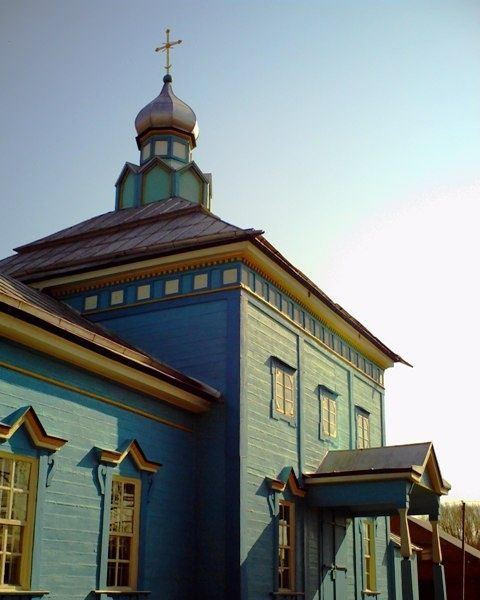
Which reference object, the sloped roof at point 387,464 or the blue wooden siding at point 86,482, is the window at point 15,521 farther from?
the sloped roof at point 387,464

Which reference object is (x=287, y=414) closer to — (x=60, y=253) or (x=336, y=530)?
(x=336, y=530)

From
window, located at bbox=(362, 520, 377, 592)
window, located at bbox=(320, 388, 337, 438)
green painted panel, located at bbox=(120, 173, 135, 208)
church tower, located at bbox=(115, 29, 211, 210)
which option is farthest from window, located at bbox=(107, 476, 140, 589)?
green painted panel, located at bbox=(120, 173, 135, 208)

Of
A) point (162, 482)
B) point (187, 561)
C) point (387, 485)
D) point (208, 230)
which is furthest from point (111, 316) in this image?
point (387, 485)

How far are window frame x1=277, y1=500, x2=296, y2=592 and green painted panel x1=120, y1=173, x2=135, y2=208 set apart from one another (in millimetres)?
9036

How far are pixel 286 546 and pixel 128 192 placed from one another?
10.1 meters

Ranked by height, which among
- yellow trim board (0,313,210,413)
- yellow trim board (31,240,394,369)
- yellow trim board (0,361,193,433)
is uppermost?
yellow trim board (31,240,394,369)

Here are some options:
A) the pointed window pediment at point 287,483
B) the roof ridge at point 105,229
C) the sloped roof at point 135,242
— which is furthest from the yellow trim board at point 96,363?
the roof ridge at point 105,229

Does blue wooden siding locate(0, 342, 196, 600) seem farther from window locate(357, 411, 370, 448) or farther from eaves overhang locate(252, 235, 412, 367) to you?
window locate(357, 411, 370, 448)

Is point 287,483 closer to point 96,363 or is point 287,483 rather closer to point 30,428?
point 96,363

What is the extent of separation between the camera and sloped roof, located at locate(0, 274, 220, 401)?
10703 millimetres

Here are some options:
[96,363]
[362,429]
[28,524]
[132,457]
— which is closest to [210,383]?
[132,457]

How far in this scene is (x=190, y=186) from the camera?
21.3m

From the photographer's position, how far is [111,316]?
1599 cm

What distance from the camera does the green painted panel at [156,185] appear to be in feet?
68.9
